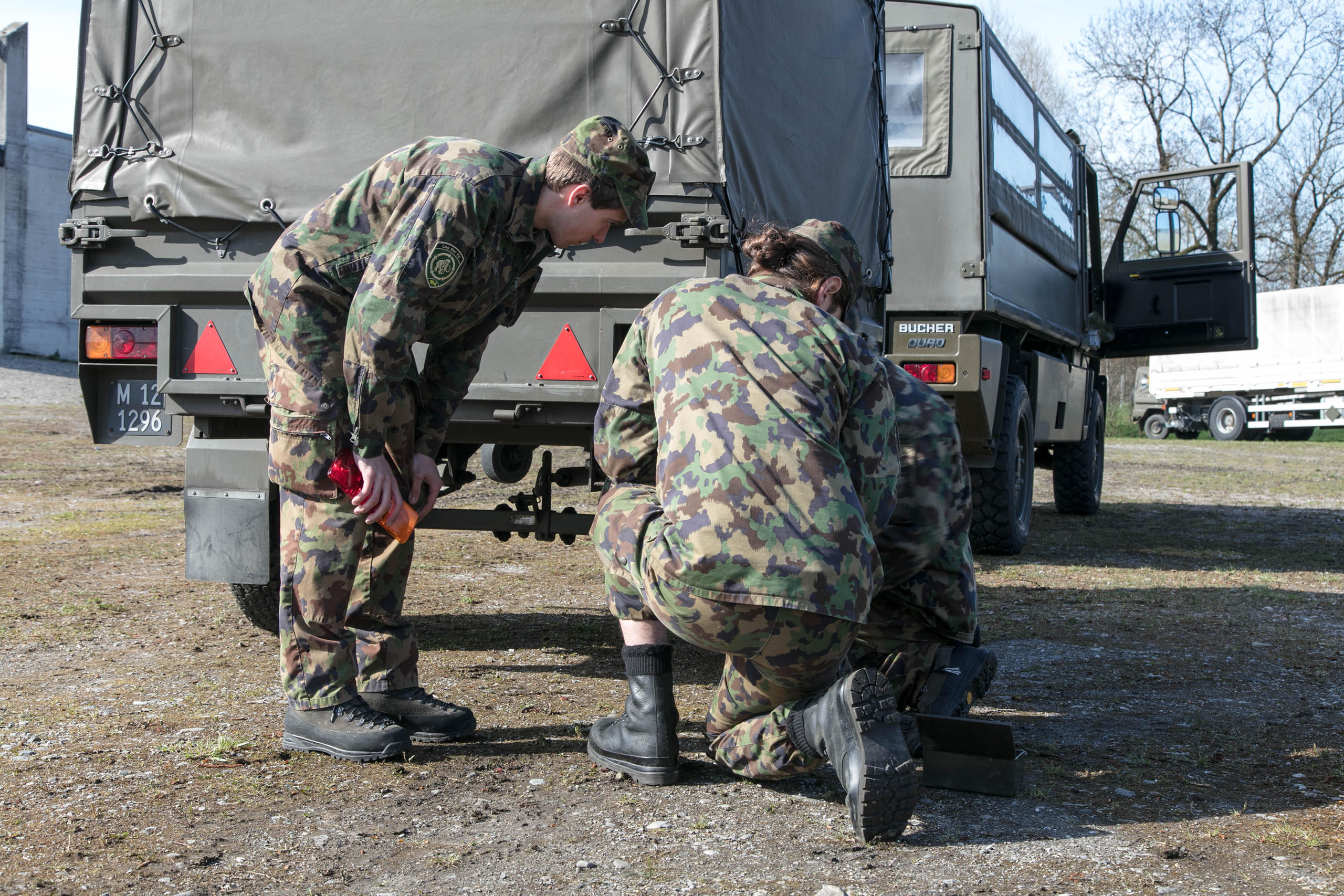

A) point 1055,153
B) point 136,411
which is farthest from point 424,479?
point 1055,153

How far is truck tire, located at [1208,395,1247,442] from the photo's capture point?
86.0 ft

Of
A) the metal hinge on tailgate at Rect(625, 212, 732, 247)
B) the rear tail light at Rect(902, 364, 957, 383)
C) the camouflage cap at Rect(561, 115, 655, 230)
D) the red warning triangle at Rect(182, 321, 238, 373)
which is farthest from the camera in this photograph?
the rear tail light at Rect(902, 364, 957, 383)

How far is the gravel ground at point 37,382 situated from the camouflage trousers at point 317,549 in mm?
15839

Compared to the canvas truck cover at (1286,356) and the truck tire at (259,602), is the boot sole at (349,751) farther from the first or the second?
the canvas truck cover at (1286,356)

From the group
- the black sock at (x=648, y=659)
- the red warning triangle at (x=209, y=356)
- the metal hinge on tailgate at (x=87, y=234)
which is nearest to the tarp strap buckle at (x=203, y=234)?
the metal hinge on tailgate at (x=87, y=234)

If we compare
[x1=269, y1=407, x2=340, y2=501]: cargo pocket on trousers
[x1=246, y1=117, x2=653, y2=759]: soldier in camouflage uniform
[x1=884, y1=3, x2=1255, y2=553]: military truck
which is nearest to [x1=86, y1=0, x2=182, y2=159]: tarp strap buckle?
[x1=246, y1=117, x2=653, y2=759]: soldier in camouflage uniform

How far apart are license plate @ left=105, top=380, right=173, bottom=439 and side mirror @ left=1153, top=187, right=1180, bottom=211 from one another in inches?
281

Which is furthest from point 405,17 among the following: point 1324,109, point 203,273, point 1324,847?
point 1324,109

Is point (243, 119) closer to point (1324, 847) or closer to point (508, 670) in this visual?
point (508, 670)

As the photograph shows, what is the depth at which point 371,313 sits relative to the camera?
2.77 m

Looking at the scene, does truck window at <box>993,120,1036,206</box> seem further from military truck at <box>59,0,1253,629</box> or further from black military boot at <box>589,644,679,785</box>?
black military boot at <box>589,644,679,785</box>

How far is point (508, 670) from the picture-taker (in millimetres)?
4133

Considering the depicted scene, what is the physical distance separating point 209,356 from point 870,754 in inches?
107

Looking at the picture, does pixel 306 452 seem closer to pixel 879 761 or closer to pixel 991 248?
pixel 879 761
